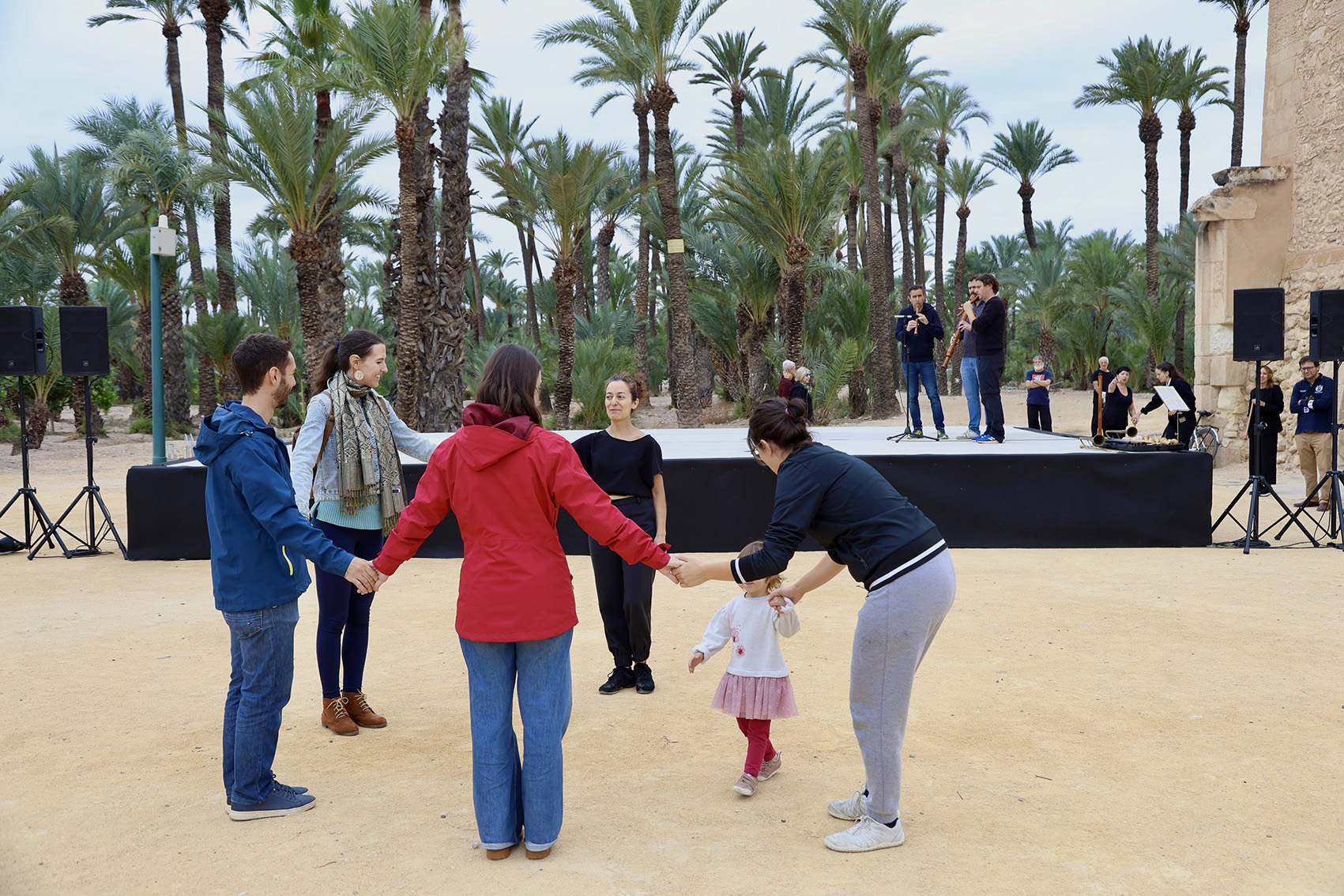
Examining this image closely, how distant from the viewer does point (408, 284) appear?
16.0 meters

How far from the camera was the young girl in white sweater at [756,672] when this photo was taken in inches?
134

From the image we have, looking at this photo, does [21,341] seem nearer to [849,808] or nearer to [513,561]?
[513,561]

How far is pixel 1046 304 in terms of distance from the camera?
1292 inches

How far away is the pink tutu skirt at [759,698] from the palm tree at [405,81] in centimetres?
1351

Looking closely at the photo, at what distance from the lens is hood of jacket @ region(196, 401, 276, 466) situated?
3174 mm

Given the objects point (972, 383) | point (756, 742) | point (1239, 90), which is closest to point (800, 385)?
point (972, 383)

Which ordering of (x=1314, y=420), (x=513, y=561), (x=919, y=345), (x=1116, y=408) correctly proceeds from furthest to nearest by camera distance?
1. (x=1116, y=408)
2. (x=1314, y=420)
3. (x=919, y=345)
4. (x=513, y=561)

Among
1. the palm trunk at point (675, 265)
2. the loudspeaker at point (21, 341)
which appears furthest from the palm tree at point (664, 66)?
the loudspeaker at point (21, 341)

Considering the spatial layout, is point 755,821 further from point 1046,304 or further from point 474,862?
point 1046,304

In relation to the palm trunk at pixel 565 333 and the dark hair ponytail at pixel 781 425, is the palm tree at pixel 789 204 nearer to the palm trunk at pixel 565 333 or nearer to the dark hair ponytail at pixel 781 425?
the palm trunk at pixel 565 333

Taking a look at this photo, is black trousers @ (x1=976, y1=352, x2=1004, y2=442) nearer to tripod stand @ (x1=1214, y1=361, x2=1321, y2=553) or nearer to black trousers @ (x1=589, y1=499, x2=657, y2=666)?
tripod stand @ (x1=1214, y1=361, x2=1321, y2=553)

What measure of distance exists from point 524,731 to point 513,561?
0.54m

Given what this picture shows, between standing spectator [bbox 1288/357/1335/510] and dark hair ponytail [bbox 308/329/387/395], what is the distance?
33.1 ft

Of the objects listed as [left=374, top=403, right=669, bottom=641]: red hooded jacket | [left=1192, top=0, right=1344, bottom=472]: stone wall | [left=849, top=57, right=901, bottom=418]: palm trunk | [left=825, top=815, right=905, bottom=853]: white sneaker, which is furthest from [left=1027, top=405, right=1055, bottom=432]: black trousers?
[left=374, top=403, right=669, bottom=641]: red hooded jacket
